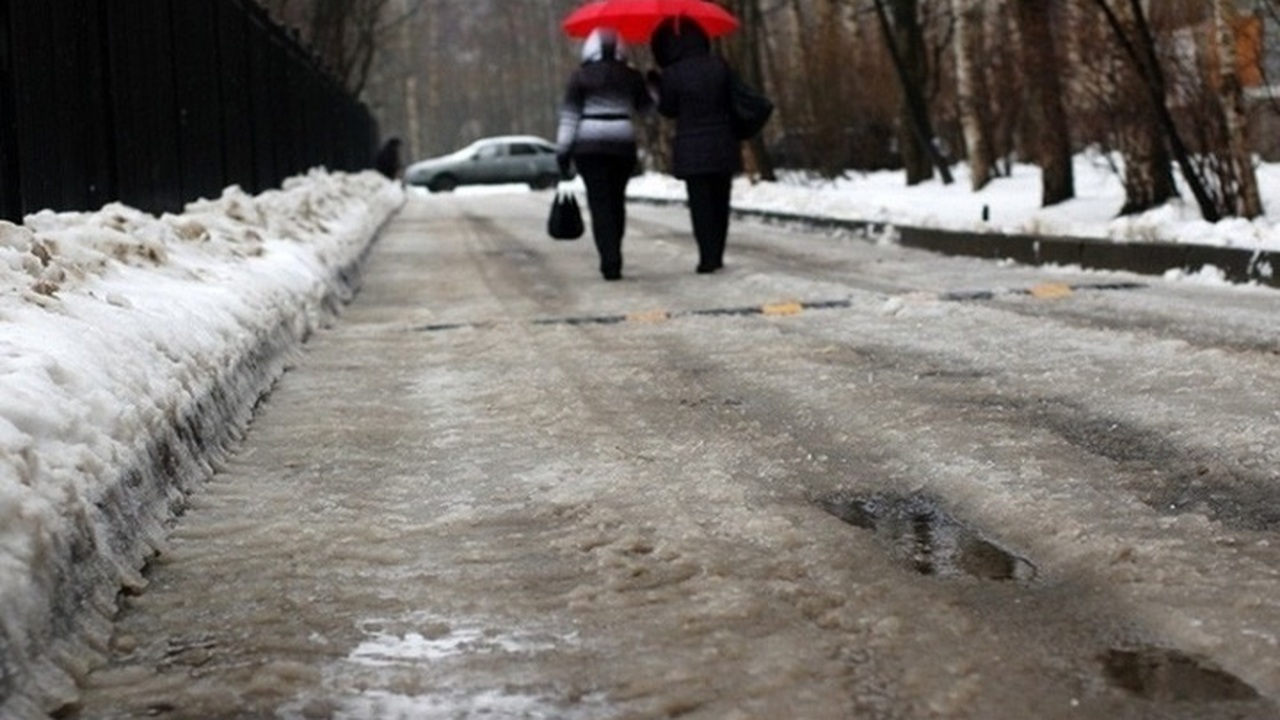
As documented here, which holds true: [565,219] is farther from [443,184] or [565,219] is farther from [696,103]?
[443,184]

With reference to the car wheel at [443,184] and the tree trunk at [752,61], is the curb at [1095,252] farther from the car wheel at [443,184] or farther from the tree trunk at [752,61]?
the car wheel at [443,184]

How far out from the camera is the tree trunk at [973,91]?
2336cm

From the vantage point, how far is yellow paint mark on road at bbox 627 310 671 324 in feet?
30.5

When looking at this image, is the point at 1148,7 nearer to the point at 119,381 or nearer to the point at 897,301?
the point at 897,301

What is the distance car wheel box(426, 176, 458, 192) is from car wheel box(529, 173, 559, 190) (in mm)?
2277

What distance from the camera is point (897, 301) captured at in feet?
30.5

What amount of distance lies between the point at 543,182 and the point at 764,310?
42.2m

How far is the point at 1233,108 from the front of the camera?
1285 centimetres

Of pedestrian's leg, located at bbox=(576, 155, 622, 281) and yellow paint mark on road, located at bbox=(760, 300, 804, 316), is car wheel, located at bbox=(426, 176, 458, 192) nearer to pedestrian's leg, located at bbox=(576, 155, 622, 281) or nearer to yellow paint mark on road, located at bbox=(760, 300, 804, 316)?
pedestrian's leg, located at bbox=(576, 155, 622, 281)

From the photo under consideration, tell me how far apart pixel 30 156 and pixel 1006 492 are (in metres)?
5.80

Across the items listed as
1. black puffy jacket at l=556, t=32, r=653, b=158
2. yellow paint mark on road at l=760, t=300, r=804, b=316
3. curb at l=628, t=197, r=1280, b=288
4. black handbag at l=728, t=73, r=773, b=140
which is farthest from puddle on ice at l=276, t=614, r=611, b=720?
black handbag at l=728, t=73, r=773, b=140

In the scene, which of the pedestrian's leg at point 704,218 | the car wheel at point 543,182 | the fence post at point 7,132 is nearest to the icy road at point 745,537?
the fence post at point 7,132

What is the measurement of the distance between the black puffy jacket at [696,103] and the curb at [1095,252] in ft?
8.00

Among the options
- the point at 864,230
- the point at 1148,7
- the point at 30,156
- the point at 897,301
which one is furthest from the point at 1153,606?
the point at 864,230
